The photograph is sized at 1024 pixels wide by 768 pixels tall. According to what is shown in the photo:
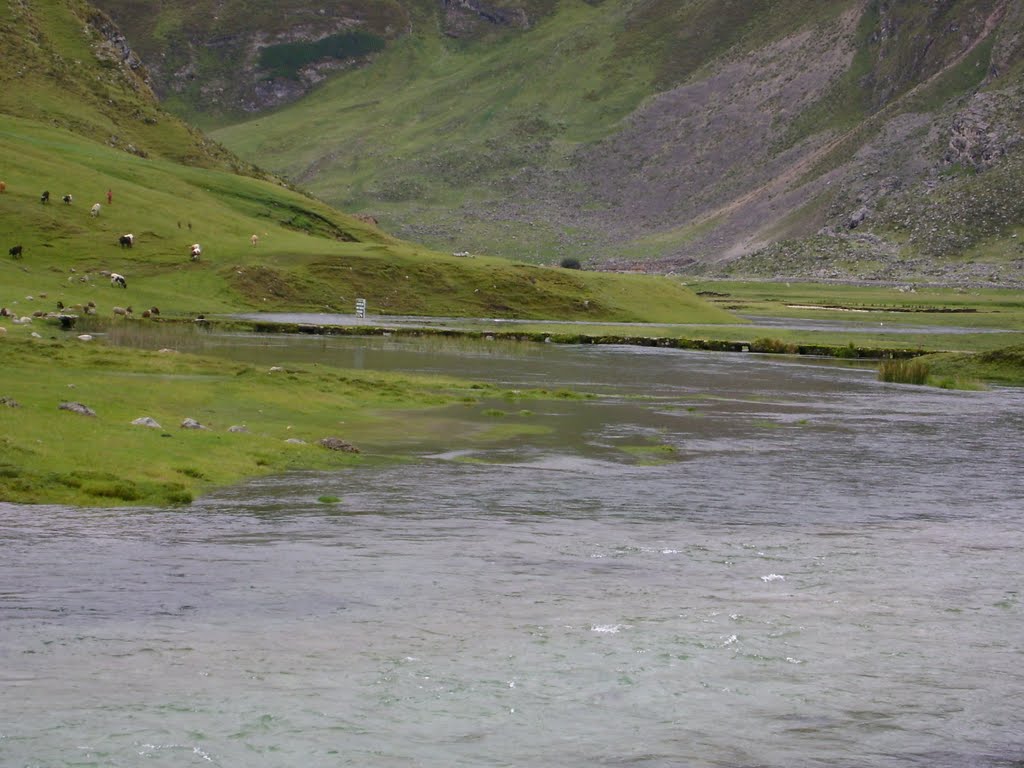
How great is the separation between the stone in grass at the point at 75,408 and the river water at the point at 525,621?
661cm

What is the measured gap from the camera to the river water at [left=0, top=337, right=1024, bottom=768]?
16.7m

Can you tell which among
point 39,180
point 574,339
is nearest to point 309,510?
point 574,339

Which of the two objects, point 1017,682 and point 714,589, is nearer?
point 1017,682

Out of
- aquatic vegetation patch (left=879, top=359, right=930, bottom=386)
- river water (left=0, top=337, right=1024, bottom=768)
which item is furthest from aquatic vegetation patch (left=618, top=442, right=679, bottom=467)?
aquatic vegetation patch (left=879, top=359, right=930, bottom=386)

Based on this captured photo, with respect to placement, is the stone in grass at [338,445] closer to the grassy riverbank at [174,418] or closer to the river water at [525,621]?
the grassy riverbank at [174,418]

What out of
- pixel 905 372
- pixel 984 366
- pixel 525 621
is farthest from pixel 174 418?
pixel 984 366

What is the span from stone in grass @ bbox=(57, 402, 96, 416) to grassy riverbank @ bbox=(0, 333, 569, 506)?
0.65ft

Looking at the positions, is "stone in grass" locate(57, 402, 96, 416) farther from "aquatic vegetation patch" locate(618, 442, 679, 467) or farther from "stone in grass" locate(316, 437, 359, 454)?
"aquatic vegetation patch" locate(618, 442, 679, 467)

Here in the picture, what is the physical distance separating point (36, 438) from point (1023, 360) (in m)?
60.8

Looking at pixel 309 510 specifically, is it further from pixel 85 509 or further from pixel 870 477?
pixel 870 477

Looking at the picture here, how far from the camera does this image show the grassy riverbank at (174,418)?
98.5ft

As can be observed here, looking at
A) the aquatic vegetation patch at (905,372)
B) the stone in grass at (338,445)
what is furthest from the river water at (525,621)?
the aquatic vegetation patch at (905,372)

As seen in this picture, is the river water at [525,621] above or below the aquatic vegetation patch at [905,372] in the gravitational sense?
below

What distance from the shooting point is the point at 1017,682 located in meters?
19.2
